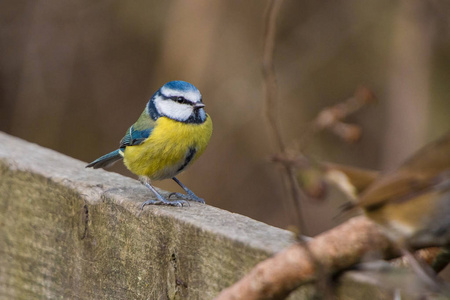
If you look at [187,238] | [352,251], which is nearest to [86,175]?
[187,238]

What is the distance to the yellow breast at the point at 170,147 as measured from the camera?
275cm

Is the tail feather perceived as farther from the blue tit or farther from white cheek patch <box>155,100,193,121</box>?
white cheek patch <box>155,100,193,121</box>

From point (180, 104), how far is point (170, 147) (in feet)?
0.66

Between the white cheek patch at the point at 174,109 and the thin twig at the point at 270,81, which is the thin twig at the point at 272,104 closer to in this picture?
the thin twig at the point at 270,81

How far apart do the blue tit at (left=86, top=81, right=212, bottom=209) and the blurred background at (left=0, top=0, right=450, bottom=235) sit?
1.74 m

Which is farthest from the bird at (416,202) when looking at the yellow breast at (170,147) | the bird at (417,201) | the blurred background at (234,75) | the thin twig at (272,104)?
the blurred background at (234,75)

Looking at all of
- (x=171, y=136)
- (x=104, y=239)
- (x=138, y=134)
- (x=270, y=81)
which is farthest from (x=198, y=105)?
(x=270, y=81)

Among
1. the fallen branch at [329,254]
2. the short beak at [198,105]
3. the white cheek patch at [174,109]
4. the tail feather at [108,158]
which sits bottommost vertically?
the tail feather at [108,158]

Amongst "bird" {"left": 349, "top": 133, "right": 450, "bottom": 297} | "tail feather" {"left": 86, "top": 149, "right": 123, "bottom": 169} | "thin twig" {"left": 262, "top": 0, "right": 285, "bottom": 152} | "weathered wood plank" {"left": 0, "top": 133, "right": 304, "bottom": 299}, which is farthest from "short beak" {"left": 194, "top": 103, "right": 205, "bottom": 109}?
"thin twig" {"left": 262, "top": 0, "right": 285, "bottom": 152}

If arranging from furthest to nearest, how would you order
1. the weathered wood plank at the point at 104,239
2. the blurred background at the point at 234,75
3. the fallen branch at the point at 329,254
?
the blurred background at the point at 234,75
the weathered wood plank at the point at 104,239
the fallen branch at the point at 329,254

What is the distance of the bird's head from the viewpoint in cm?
280

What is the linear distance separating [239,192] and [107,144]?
4.32 ft

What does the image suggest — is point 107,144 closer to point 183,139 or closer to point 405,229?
point 183,139

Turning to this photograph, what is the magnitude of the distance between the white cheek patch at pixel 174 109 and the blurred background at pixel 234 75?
68.5 inches
